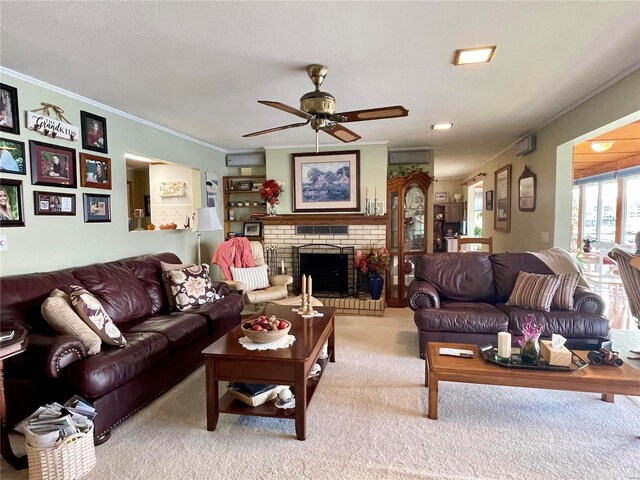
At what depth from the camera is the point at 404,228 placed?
18.0 feet

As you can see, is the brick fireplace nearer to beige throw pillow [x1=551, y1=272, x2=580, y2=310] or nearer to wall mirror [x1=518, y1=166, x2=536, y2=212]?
wall mirror [x1=518, y1=166, x2=536, y2=212]

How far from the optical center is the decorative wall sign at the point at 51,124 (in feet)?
9.29

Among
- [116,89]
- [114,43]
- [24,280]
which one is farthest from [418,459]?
[116,89]

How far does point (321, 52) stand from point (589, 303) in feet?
10.1

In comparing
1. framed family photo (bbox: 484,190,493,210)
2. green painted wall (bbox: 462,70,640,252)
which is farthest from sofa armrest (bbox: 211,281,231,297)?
framed family photo (bbox: 484,190,493,210)

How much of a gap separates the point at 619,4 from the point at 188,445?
343cm

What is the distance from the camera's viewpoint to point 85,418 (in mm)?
1894

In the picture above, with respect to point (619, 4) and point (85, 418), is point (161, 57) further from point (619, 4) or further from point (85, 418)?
point (619, 4)

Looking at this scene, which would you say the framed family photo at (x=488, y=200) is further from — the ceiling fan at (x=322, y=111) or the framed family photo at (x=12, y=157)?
the framed family photo at (x=12, y=157)

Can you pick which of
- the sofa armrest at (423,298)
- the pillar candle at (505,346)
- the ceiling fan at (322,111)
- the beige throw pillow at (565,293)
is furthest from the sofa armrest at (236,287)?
the beige throw pillow at (565,293)

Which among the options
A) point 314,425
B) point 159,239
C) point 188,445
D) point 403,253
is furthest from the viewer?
point 403,253

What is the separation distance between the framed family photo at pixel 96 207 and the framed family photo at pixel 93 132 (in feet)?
1.50

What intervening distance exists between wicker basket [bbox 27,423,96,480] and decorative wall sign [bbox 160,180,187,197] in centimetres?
398

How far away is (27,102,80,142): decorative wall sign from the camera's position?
2831 mm
